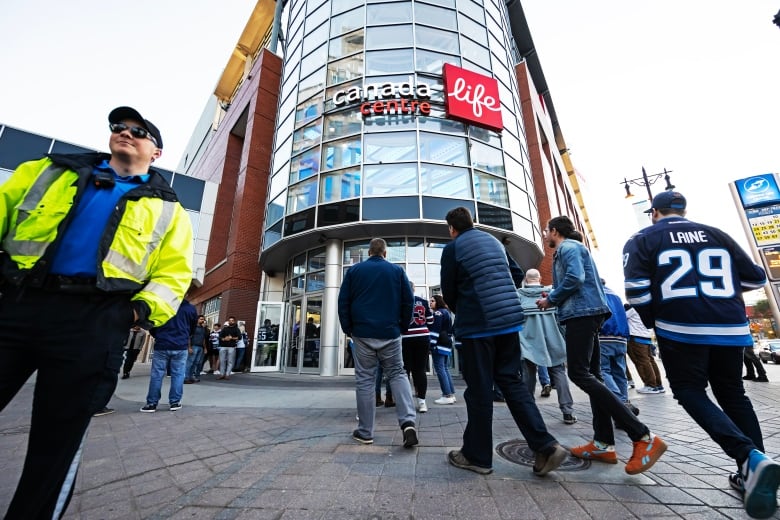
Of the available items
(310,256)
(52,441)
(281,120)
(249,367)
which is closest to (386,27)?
(281,120)

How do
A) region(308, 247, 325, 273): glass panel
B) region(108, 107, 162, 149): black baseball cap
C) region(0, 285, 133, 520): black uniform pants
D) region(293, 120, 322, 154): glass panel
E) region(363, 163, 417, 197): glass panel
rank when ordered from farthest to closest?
1. region(293, 120, 322, 154): glass panel
2. region(308, 247, 325, 273): glass panel
3. region(363, 163, 417, 197): glass panel
4. region(108, 107, 162, 149): black baseball cap
5. region(0, 285, 133, 520): black uniform pants

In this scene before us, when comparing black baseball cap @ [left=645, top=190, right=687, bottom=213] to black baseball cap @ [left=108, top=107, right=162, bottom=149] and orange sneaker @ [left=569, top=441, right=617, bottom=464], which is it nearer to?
orange sneaker @ [left=569, top=441, right=617, bottom=464]

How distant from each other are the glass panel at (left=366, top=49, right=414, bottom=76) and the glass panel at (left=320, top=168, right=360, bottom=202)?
4326 millimetres

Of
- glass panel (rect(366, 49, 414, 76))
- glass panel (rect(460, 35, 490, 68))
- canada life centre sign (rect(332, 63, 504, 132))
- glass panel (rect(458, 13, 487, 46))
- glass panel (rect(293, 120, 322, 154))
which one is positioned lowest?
glass panel (rect(293, 120, 322, 154))

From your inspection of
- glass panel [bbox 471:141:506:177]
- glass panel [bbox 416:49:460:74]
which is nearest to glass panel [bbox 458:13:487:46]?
glass panel [bbox 416:49:460:74]

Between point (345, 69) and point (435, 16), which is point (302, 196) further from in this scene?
point (435, 16)

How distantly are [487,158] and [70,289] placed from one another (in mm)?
12887

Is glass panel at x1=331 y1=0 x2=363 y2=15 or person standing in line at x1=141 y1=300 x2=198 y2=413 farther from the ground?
glass panel at x1=331 y1=0 x2=363 y2=15

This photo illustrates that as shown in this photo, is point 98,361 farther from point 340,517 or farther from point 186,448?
point 186,448

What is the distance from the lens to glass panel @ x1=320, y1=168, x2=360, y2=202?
11727 millimetres

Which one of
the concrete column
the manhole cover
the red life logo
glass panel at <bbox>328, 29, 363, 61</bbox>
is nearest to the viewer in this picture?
the manhole cover

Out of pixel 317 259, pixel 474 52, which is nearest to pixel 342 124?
pixel 317 259

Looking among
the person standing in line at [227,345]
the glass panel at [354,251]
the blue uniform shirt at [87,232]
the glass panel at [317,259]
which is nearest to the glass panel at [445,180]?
the glass panel at [354,251]

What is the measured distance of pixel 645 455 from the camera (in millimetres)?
2197
